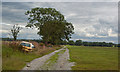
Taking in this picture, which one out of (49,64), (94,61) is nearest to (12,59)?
(49,64)

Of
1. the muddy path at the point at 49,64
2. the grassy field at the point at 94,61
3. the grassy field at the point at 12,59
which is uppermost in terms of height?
the grassy field at the point at 12,59

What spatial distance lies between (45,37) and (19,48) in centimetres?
4503

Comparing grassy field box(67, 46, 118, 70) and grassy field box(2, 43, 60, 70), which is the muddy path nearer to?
grassy field box(2, 43, 60, 70)

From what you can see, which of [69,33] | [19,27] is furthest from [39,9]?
[69,33]

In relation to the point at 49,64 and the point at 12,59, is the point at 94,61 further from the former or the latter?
the point at 12,59

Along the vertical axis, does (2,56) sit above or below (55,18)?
below

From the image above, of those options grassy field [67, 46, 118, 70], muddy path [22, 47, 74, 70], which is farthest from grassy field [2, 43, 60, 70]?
grassy field [67, 46, 118, 70]

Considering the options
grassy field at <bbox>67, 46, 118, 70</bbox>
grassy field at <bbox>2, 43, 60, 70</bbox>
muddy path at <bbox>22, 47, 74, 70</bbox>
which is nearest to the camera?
grassy field at <bbox>2, 43, 60, 70</bbox>

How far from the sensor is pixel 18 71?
12695mm

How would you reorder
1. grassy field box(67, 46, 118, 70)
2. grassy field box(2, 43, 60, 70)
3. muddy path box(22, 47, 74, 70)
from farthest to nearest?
grassy field box(67, 46, 118, 70) → muddy path box(22, 47, 74, 70) → grassy field box(2, 43, 60, 70)

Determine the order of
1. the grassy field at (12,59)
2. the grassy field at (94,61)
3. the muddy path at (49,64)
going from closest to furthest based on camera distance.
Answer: the grassy field at (12,59) → the muddy path at (49,64) → the grassy field at (94,61)

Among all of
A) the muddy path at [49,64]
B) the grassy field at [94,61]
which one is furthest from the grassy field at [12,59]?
the grassy field at [94,61]

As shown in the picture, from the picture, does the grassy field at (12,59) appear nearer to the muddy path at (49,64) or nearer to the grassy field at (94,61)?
the muddy path at (49,64)

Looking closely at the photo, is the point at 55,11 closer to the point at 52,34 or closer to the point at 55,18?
the point at 55,18
